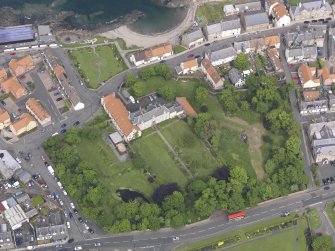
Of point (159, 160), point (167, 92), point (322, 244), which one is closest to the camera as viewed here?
point (322, 244)

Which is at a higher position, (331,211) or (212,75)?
(212,75)

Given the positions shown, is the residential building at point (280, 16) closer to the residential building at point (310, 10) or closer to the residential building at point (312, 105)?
the residential building at point (310, 10)

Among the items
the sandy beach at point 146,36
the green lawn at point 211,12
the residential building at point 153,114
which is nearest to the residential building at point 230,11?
the green lawn at point 211,12

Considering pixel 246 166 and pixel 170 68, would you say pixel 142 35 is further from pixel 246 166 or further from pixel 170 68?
pixel 246 166

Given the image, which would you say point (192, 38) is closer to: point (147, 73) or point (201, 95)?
point (147, 73)

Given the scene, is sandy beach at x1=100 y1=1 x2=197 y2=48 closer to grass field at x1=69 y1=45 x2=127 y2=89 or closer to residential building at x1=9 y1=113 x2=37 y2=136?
grass field at x1=69 y1=45 x2=127 y2=89

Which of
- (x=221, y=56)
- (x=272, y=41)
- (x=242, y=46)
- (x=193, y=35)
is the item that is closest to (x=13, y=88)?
(x=193, y=35)
